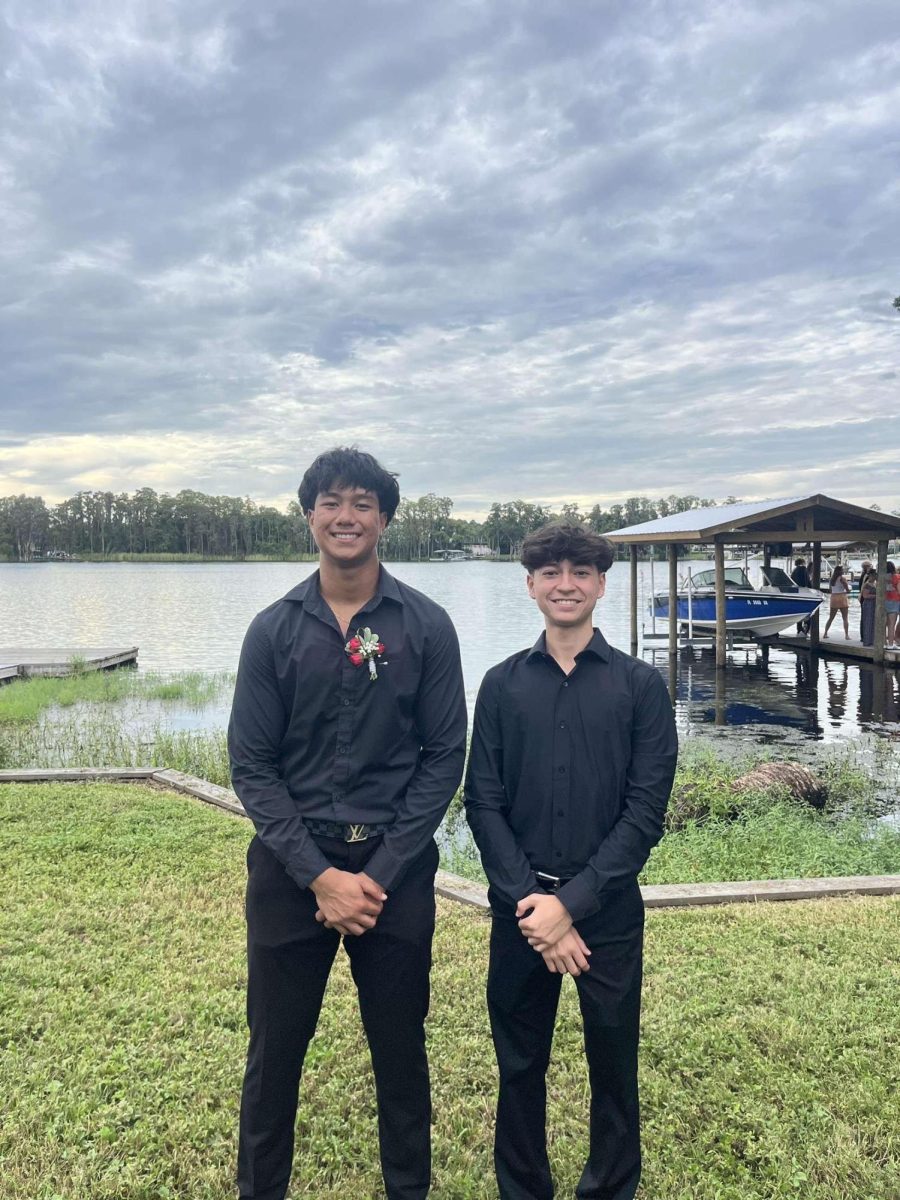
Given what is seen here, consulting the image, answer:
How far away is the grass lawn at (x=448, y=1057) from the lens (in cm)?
266

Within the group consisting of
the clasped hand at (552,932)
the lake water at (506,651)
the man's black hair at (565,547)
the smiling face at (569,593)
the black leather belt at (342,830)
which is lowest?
the lake water at (506,651)

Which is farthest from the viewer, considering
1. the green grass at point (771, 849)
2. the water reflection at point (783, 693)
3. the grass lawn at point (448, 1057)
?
the water reflection at point (783, 693)

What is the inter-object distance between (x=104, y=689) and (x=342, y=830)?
16.4m

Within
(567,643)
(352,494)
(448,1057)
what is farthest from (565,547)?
(448,1057)

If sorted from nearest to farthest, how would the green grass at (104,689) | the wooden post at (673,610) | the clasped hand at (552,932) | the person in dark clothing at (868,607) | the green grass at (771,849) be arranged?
the clasped hand at (552,932) < the green grass at (771,849) < the green grass at (104,689) < the person in dark clothing at (868,607) < the wooden post at (673,610)

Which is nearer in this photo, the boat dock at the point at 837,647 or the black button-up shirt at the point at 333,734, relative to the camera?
the black button-up shirt at the point at 333,734

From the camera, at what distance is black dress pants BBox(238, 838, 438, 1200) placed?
237 centimetres

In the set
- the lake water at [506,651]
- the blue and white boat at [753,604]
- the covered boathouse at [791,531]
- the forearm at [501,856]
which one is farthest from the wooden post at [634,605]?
the forearm at [501,856]

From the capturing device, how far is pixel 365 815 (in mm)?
2369

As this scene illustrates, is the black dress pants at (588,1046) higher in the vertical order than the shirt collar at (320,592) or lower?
lower

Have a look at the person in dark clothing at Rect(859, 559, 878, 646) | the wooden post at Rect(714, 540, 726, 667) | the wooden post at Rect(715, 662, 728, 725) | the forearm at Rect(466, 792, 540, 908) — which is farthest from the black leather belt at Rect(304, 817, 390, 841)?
the person in dark clothing at Rect(859, 559, 878, 646)

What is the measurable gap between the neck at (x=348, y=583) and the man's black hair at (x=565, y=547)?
0.47 m

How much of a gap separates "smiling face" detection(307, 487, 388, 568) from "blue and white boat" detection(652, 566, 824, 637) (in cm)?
2140

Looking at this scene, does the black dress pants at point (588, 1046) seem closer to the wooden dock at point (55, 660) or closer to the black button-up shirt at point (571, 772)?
the black button-up shirt at point (571, 772)
